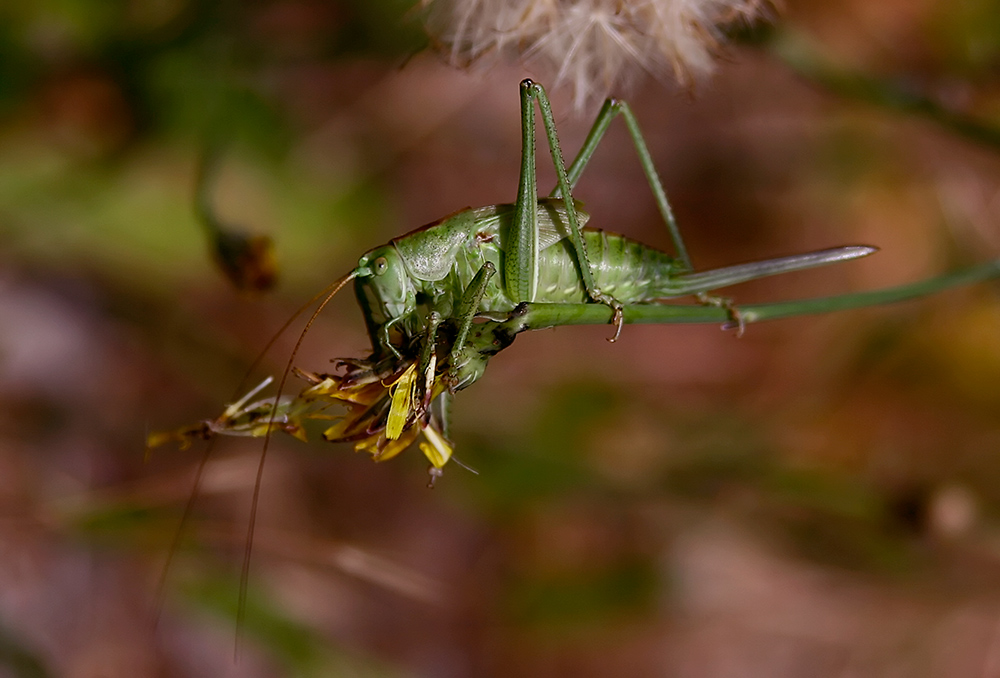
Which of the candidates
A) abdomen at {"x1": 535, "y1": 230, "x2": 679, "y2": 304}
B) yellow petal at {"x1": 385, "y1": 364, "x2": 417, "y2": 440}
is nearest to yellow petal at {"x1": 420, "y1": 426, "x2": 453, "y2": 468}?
yellow petal at {"x1": 385, "y1": 364, "x2": 417, "y2": 440}

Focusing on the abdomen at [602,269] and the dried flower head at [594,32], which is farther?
the dried flower head at [594,32]

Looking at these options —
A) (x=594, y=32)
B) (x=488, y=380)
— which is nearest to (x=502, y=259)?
(x=594, y=32)

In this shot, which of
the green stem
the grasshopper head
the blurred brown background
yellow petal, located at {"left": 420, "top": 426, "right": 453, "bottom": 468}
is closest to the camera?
the green stem

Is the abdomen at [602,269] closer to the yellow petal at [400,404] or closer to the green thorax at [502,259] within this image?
the green thorax at [502,259]

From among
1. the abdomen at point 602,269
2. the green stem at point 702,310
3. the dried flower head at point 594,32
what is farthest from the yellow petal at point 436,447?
the dried flower head at point 594,32

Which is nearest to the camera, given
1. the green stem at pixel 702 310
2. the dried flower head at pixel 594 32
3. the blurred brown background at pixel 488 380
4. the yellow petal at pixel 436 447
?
the green stem at pixel 702 310

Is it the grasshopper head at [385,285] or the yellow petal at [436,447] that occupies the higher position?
the grasshopper head at [385,285]

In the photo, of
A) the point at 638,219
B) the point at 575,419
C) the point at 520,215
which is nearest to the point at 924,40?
the point at 638,219

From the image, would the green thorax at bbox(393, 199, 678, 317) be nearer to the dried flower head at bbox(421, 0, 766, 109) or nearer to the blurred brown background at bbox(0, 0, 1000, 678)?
the dried flower head at bbox(421, 0, 766, 109)
